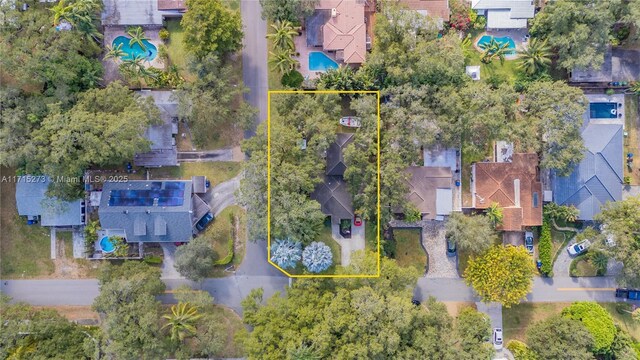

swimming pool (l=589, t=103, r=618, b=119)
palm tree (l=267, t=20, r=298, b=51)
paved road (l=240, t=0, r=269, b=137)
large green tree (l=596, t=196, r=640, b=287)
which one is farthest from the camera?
paved road (l=240, t=0, r=269, b=137)

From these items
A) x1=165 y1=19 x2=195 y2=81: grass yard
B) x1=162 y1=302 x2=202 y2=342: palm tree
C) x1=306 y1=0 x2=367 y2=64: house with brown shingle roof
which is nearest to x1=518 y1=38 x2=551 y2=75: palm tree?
x1=306 y1=0 x2=367 y2=64: house with brown shingle roof

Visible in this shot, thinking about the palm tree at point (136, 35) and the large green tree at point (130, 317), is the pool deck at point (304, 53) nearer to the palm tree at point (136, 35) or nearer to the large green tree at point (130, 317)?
the palm tree at point (136, 35)

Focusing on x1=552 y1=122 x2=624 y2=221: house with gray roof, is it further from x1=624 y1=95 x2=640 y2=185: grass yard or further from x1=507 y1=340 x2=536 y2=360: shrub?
x1=507 y1=340 x2=536 y2=360: shrub

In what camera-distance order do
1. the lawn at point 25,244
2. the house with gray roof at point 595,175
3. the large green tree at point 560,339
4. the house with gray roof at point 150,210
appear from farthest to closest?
Result: the lawn at point 25,244
the house with gray roof at point 595,175
the house with gray roof at point 150,210
the large green tree at point 560,339

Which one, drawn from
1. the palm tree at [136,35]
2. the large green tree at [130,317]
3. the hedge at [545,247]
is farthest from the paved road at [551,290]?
the palm tree at [136,35]

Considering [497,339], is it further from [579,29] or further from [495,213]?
[579,29]

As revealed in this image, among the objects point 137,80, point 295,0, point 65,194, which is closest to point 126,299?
point 65,194
